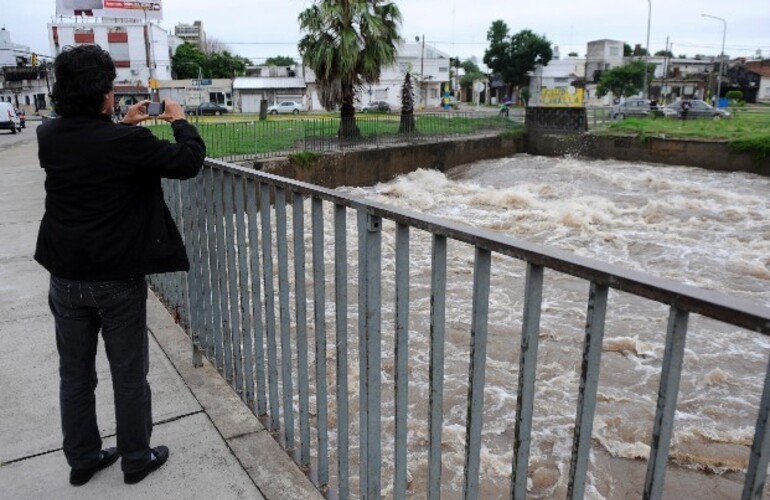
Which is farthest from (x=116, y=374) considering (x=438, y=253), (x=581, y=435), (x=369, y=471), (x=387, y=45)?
(x=387, y=45)

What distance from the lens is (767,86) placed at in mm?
74250

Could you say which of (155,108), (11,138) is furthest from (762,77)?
(155,108)

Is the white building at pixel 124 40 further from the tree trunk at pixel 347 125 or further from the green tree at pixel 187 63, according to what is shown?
the tree trunk at pixel 347 125

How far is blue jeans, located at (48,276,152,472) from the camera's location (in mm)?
2387

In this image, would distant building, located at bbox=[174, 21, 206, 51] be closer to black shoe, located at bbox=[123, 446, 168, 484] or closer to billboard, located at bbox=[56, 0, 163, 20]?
billboard, located at bbox=[56, 0, 163, 20]

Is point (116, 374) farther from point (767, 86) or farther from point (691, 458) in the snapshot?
point (767, 86)

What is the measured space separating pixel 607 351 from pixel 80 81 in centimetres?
618

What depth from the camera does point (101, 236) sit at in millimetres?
2281

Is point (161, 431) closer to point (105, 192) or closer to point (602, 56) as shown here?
point (105, 192)

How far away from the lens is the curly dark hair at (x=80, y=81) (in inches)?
86.4

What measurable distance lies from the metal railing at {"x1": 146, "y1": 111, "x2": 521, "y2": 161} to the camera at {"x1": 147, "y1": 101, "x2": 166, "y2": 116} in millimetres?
12231

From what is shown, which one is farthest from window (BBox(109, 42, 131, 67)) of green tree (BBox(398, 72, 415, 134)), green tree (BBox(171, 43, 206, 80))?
green tree (BBox(398, 72, 415, 134))

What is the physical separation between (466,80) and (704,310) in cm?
9282

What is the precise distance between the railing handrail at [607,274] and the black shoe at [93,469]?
1.69 m
